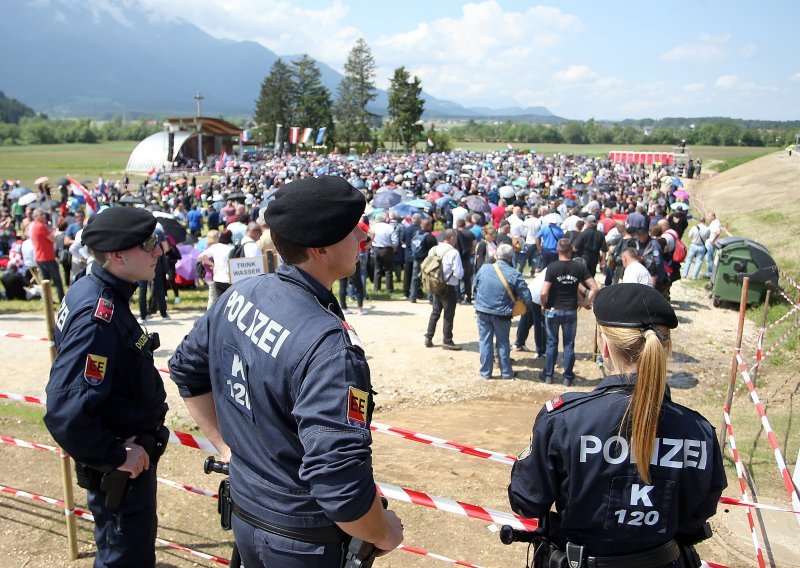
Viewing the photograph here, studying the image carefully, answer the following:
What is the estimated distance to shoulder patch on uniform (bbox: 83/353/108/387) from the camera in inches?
109

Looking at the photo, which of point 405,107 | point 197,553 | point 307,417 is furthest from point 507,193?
point 405,107

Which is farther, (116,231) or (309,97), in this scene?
(309,97)

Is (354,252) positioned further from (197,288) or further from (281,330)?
(197,288)

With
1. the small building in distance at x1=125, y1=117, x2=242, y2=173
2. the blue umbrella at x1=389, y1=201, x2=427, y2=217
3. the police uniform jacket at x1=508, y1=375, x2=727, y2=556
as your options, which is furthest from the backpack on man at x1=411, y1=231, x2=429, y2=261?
the small building in distance at x1=125, y1=117, x2=242, y2=173

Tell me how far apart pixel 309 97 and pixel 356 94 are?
29.7 ft

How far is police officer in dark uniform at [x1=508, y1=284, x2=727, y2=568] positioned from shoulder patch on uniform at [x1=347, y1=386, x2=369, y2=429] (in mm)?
808

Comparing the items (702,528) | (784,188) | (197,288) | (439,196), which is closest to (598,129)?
(784,188)

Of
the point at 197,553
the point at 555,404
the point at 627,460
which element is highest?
the point at 555,404

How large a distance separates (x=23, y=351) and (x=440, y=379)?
6369 mm

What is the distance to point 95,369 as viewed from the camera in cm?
279

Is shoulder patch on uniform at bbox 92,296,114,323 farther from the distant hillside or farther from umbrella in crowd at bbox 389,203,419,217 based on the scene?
the distant hillside

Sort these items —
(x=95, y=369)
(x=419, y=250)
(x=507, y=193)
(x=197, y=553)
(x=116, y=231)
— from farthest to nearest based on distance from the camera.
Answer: (x=507, y=193) → (x=419, y=250) → (x=197, y=553) → (x=116, y=231) → (x=95, y=369)

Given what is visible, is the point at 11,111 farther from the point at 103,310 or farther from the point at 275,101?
the point at 103,310

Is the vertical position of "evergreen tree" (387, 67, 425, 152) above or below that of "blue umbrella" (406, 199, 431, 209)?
above
